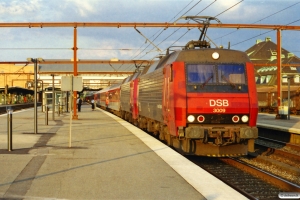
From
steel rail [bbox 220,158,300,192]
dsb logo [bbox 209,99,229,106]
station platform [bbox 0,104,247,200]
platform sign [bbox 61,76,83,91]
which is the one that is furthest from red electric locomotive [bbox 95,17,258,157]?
platform sign [bbox 61,76,83,91]

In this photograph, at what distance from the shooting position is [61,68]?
249 feet

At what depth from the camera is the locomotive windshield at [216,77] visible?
40.6 ft

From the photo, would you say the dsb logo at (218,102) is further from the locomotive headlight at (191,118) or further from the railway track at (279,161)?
the railway track at (279,161)

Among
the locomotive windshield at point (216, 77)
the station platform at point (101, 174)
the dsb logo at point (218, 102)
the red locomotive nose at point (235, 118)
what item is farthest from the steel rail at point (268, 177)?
the locomotive windshield at point (216, 77)

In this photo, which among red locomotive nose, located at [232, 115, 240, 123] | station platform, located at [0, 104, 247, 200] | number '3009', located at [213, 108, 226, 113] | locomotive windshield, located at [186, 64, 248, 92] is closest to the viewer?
station platform, located at [0, 104, 247, 200]

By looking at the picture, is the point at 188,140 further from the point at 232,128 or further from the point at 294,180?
the point at 294,180

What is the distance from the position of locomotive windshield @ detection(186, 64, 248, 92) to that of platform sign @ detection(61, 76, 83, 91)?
3.04 metres

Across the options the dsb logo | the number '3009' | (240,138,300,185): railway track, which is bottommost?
(240,138,300,185): railway track

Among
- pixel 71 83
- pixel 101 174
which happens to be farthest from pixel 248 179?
pixel 71 83

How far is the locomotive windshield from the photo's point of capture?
40.6ft

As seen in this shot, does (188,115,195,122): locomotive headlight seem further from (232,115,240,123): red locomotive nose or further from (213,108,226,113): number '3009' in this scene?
(232,115,240,123): red locomotive nose

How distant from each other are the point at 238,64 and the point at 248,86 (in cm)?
70

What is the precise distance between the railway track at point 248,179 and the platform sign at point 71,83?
4005 mm

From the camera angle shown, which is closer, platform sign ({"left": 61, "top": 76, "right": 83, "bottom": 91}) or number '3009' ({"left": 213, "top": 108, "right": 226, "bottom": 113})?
number '3009' ({"left": 213, "top": 108, "right": 226, "bottom": 113})
